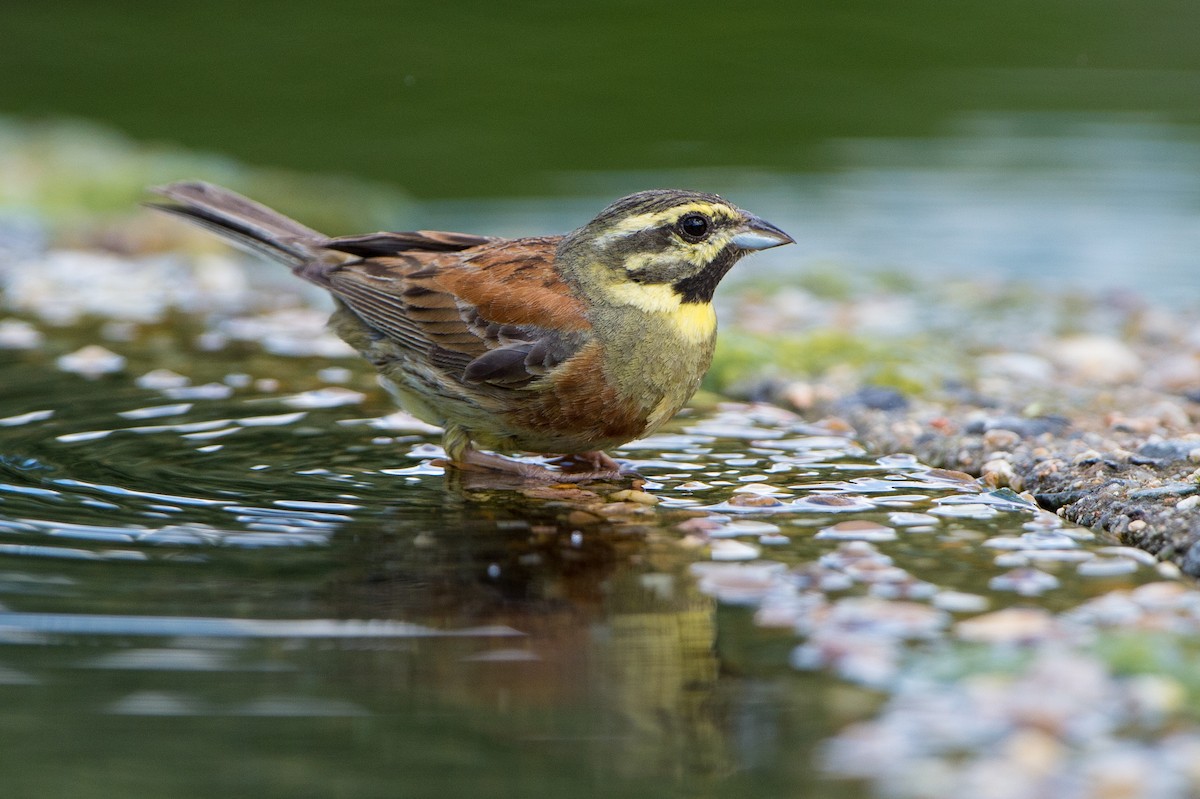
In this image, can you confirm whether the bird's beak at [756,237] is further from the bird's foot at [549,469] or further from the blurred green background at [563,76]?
the blurred green background at [563,76]

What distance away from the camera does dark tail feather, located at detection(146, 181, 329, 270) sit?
6.89 m

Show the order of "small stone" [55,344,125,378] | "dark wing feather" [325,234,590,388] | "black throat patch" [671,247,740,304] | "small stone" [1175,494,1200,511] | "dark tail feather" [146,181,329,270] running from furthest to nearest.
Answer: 1. "small stone" [55,344,125,378]
2. "dark tail feather" [146,181,329,270]
3. "black throat patch" [671,247,740,304]
4. "dark wing feather" [325,234,590,388]
5. "small stone" [1175,494,1200,511]

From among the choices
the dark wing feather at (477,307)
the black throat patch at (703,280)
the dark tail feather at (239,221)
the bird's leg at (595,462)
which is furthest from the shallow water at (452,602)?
the dark tail feather at (239,221)

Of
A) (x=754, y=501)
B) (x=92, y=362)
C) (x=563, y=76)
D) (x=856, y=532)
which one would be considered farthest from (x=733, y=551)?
(x=563, y=76)

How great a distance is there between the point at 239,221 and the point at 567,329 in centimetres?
204

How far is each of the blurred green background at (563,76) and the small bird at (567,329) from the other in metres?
6.03

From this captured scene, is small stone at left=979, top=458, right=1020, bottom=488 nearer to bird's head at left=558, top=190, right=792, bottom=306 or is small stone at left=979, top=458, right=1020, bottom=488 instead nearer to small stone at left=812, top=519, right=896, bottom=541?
small stone at left=812, top=519, right=896, bottom=541

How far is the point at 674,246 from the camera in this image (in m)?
5.88

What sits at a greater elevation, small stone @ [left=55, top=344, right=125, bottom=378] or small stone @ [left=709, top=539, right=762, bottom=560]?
small stone @ [left=55, top=344, right=125, bottom=378]

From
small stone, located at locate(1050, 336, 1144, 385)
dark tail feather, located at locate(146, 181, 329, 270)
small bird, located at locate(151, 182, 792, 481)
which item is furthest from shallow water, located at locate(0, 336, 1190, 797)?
small stone, located at locate(1050, 336, 1144, 385)

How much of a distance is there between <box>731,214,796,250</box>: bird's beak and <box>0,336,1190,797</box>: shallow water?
875 mm

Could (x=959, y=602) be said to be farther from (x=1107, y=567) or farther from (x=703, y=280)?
(x=703, y=280)

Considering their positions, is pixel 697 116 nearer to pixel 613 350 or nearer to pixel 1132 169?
pixel 1132 169

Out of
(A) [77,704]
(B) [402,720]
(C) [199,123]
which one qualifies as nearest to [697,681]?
(B) [402,720]
